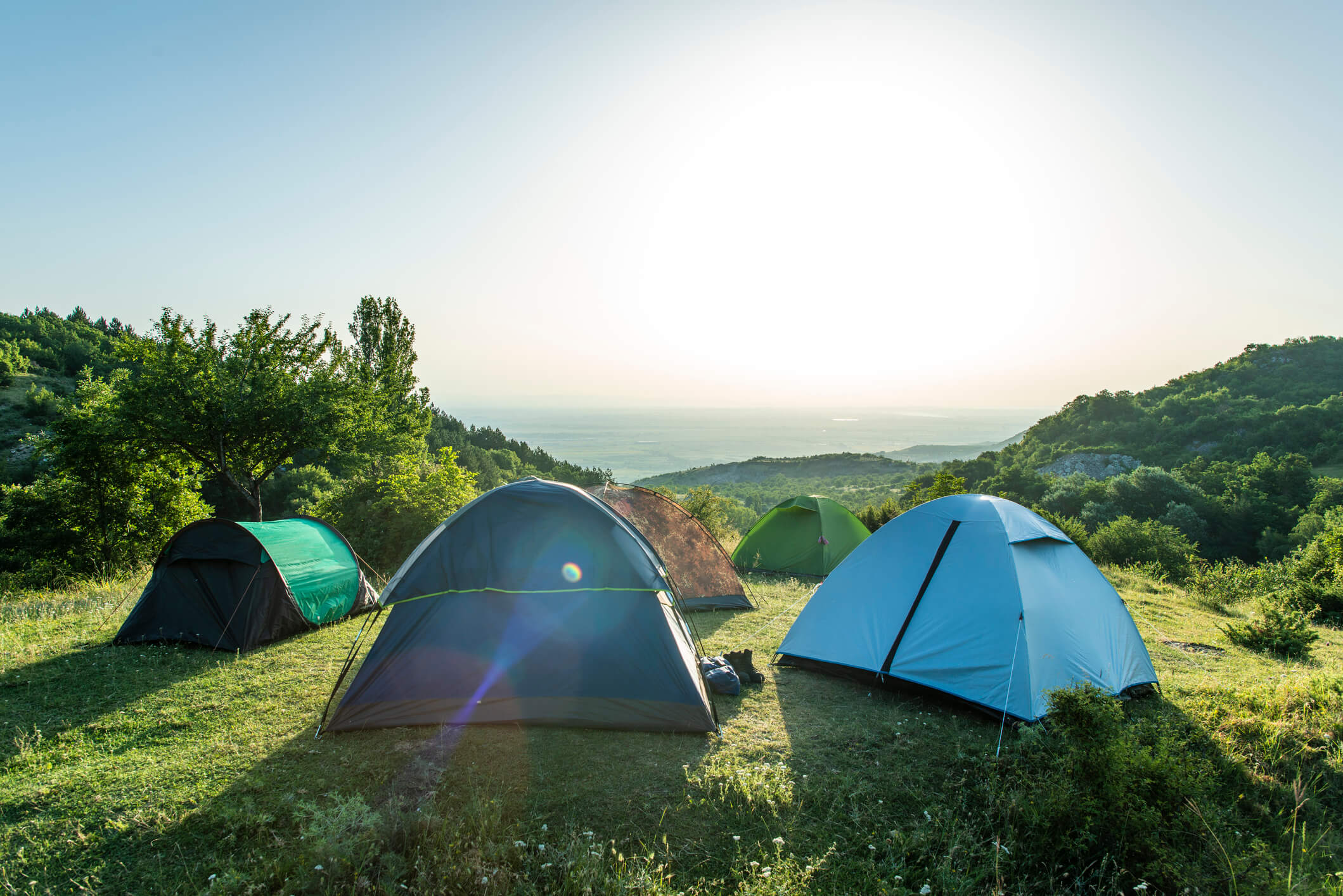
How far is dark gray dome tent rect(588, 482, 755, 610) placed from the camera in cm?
873

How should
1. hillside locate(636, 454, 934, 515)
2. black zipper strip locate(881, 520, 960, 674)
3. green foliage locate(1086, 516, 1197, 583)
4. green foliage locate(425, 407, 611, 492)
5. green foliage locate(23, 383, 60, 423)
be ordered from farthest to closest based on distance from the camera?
hillside locate(636, 454, 934, 515) → green foliage locate(425, 407, 611, 492) → green foliage locate(23, 383, 60, 423) → green foliage locate(1086, 516, 1197, 583) → black zipper strip locate(881, 520, 960, 674)

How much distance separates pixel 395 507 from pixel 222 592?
242 inches

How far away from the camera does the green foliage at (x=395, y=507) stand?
12719mm

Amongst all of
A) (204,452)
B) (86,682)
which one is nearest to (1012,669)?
(86,682)

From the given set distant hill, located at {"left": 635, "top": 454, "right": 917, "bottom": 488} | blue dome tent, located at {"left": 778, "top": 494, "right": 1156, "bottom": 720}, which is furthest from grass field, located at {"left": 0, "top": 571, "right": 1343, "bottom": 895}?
distant hill, located at {"left": 635, "top": 454, "right": 917, "bottom": 488}

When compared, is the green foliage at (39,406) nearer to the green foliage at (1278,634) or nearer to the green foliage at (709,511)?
the green foliage at (709,511)

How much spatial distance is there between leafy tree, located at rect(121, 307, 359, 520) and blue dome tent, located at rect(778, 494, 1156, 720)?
44.5ft

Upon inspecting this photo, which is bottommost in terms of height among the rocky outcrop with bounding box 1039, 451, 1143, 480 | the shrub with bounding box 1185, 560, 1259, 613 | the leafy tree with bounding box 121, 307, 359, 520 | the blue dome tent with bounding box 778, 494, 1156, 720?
the shrub with bounding box 1185, 560, 1259, 613

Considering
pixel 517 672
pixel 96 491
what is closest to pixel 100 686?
pixel 517 672

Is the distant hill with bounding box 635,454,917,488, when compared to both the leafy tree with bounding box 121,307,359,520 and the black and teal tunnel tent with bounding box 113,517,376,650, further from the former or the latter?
the black and teal tunnel tent with bounding box 113,517,376,650

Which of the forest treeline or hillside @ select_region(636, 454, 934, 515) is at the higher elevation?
the forest treeline

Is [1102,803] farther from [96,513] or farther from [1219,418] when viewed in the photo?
[1219,418]

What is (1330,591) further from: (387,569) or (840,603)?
(387,569)

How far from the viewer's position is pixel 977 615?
515cm
